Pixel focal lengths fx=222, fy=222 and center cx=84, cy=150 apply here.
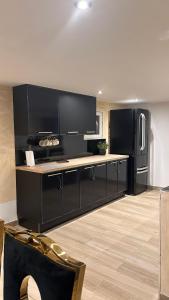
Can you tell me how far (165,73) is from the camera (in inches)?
112

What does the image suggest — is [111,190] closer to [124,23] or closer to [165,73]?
[165,73]

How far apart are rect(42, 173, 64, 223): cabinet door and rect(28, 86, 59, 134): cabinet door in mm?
782

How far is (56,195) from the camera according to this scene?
137 inches

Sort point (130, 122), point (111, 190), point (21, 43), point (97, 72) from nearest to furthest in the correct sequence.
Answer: point (21, 43) < point (97, 72) < point (111, 190) < point (130, 122)

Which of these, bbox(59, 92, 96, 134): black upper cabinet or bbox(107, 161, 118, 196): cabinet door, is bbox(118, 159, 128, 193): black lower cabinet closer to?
bbox(107, 161, 118, 196): cabinet door

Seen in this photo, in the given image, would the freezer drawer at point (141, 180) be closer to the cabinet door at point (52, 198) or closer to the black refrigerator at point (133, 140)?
the black refrigerator at point (133, 140)

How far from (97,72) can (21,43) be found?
1.16 meters

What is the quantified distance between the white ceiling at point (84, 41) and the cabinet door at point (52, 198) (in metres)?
1.47

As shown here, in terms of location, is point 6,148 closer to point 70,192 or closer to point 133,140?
point 70,192

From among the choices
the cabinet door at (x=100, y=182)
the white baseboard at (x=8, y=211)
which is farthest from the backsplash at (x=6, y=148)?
the cabinet door at (x=100, y=182)

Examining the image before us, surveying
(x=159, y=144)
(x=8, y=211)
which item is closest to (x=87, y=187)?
(x=8, y=211)

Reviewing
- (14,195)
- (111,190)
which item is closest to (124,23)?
(14,195)

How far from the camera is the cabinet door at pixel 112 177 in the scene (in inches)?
183

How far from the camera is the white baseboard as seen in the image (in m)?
3.53
